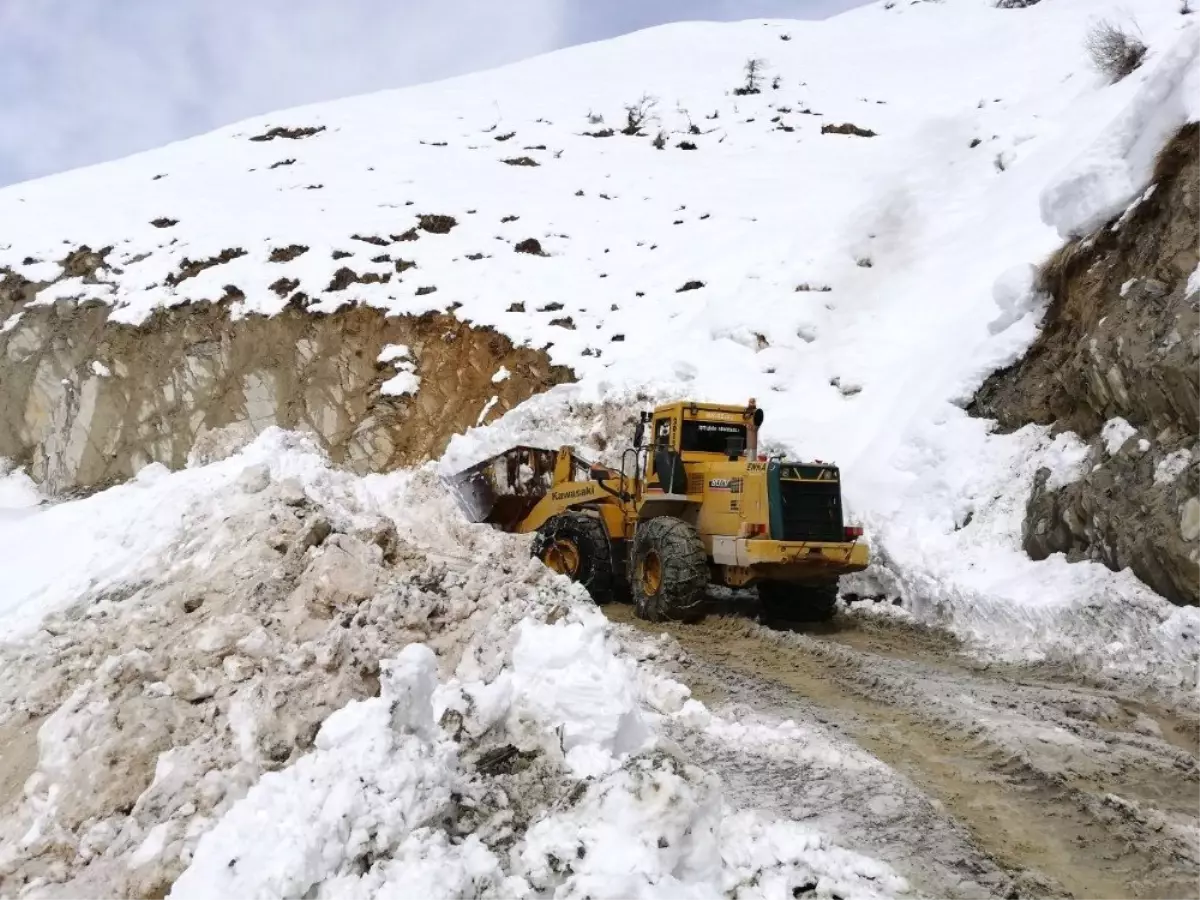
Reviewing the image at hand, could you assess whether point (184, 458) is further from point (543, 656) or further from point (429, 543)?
point (543, 656)

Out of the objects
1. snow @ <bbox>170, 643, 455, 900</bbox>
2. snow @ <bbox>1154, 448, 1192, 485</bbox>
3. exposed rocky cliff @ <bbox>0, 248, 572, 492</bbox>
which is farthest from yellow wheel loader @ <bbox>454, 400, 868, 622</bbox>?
exposed rocky cliff @ <bbox>0, 248, 572, 492</bbox>

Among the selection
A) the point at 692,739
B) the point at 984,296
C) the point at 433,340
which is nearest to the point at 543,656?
the point at 692,739

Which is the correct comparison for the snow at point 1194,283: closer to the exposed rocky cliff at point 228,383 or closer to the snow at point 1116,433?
the snow at point 1116,433

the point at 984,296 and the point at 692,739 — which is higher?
the point at 984,296

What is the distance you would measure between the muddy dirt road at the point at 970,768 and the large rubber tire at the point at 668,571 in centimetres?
114

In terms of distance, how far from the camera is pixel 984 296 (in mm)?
12945

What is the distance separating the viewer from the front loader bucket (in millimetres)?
12805

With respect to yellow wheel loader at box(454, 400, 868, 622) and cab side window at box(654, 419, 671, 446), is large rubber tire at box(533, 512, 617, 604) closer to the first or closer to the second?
yellow wheel loader at box(454, 400, 868, 622)

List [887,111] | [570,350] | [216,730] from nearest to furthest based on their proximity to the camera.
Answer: [216,730] → [570,350] → [887,111]

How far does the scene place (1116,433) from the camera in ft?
26.3

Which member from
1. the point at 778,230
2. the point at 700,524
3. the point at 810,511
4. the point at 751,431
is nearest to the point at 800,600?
the point at 810,511

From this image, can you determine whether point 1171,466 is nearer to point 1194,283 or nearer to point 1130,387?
point 1130,387

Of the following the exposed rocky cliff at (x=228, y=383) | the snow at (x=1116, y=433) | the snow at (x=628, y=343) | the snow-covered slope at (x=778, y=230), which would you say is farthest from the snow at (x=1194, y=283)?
the exposed rocky cliff at (x=228, y=383)

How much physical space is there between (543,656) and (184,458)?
57.4 ft
